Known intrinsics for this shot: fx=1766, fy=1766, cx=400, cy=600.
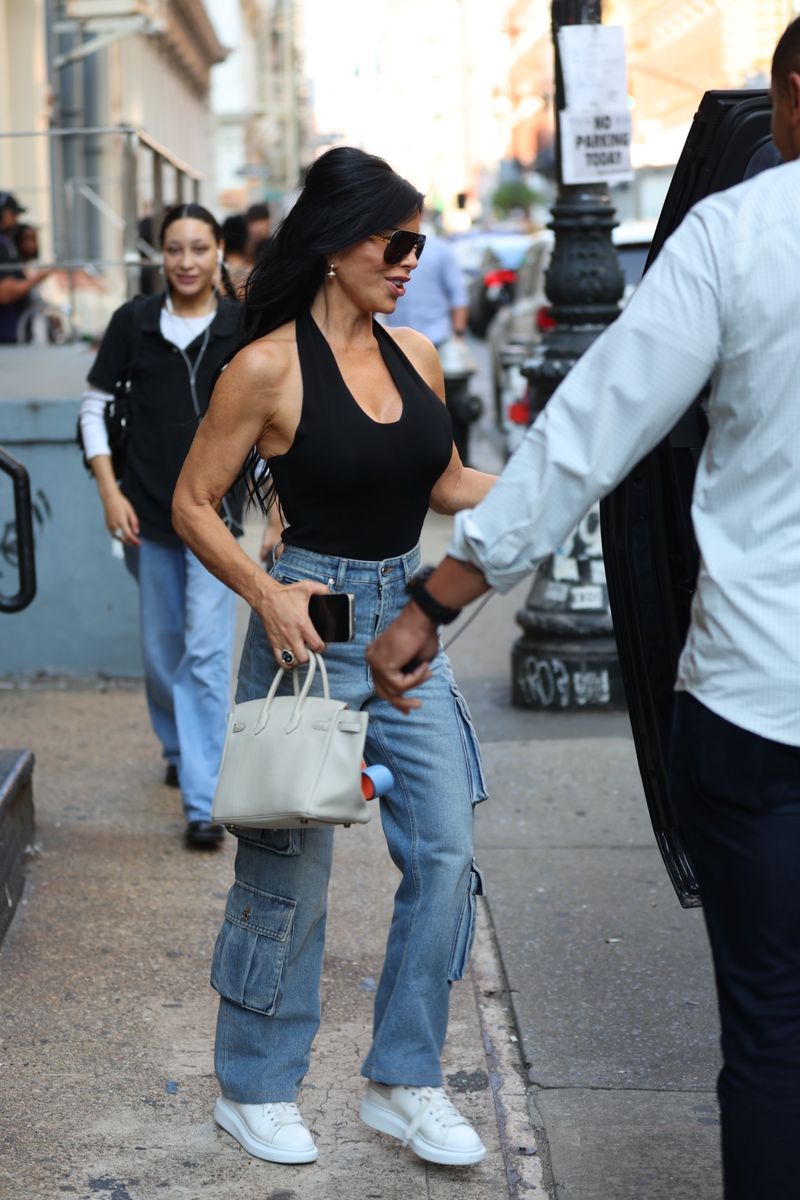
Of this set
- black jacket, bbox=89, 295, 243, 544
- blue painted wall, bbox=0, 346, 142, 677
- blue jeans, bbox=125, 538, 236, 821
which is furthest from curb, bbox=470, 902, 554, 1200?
blue painted wall, bbox=0, 346, 142, 677

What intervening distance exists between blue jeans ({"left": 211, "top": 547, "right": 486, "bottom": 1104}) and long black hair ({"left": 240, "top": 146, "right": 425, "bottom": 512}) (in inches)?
16.4

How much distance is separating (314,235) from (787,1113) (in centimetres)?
184

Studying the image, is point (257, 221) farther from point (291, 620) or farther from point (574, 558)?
point (291, 620)

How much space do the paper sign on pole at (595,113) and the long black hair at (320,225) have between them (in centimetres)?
412

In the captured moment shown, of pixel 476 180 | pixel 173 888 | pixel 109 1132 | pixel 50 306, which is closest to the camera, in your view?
pixel 109 1132

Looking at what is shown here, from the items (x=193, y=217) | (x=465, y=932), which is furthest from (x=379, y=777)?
(x=193, y=217)

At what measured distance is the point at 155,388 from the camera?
226 inches

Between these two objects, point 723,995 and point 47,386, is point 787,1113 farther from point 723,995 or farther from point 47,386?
point 47,386

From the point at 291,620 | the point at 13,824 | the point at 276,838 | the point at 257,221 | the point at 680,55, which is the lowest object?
the point at 13,824

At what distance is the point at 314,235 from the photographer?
340cm

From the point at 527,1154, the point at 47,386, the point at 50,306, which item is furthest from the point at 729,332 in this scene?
the point at 50,306

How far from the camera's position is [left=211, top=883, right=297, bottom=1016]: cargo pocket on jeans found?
347 centimetres

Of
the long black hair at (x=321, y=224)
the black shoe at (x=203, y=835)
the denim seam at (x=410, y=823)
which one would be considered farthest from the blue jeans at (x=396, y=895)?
the black shoe at (x=203, y=835)

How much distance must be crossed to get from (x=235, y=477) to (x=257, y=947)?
0.93m
